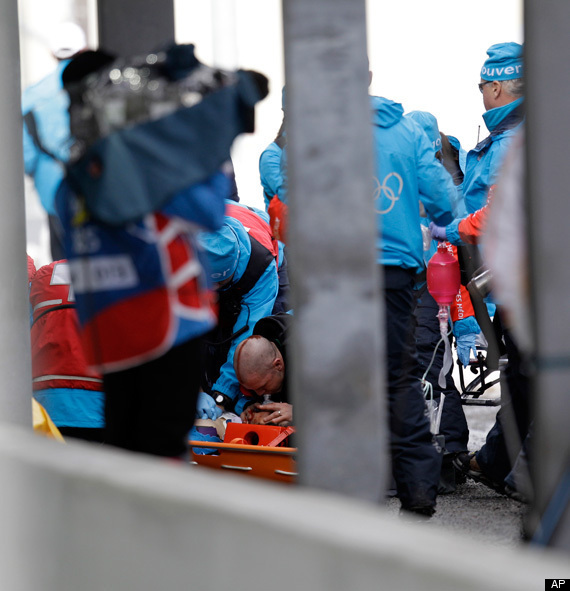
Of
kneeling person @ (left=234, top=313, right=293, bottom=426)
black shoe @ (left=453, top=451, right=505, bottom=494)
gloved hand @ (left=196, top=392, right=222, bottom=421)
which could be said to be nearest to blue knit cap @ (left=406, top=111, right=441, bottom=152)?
kneeling person @ (left=234, top=313, right=293, bottom=426)

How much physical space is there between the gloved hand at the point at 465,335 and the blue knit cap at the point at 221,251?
169 centimetres

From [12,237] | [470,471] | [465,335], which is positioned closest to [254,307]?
[465,335]

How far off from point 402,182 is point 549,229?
7.24 feet

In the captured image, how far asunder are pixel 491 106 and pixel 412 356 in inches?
61.8

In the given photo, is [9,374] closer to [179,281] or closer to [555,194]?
[179,281]

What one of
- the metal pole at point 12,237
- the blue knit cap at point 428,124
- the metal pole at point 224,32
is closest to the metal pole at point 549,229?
the metal pole at point 12,237

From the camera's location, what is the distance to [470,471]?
17.5 feet

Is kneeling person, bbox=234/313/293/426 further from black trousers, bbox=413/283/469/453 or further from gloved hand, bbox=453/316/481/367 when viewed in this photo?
gloved hand, bbox=453/316/481/367

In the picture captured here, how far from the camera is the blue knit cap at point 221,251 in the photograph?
5.61m

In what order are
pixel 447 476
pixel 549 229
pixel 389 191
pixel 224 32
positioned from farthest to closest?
pixel 224 32, pixel 447 476, pixel 389 191, pixel 549 229

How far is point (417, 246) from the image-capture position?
4738 mm

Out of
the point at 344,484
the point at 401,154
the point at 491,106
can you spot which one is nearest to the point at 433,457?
the point at 401,154

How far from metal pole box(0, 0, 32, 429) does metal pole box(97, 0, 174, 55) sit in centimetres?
55

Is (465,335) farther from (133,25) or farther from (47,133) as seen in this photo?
(47,133)
